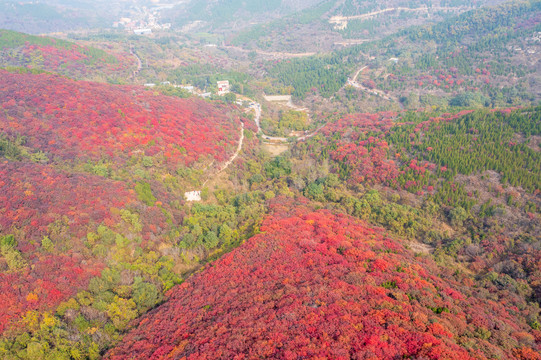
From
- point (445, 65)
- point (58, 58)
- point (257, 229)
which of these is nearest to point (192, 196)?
point (257, 229)

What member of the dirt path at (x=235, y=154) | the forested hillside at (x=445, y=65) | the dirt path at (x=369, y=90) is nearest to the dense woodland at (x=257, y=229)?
the dirt path at (x=235, y=154)

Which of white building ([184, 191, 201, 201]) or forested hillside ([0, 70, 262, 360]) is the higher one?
forested hillside ([0, 70, 262, 360])

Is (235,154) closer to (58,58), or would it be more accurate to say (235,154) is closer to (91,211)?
(91,211)

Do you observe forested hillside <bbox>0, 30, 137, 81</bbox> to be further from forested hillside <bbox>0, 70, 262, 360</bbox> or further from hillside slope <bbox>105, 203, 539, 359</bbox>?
hillside slope <bbox>105, 203, 539, 359</bbox>

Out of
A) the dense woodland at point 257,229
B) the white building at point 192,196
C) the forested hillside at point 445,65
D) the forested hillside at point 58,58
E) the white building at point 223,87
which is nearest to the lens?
the dense woodland at point 257,229

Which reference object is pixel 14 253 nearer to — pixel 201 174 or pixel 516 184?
pixel 201 174

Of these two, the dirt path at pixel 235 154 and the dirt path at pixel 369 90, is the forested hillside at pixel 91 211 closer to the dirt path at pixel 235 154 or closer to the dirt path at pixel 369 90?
the dirt path at pixel 235 154

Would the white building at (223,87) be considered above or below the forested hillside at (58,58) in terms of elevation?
below

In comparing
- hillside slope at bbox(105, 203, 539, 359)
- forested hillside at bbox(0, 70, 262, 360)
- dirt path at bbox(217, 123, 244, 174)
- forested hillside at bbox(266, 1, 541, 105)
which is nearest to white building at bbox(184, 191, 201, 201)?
forested hillside at bbox(0, 70, 262, 360)

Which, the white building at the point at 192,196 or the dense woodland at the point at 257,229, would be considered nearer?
the dense woodland at the point at 257,229
